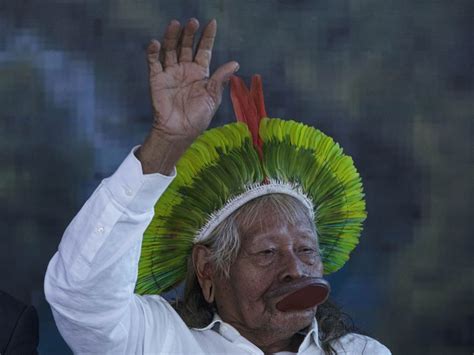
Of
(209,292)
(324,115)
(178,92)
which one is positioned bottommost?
(209,292)

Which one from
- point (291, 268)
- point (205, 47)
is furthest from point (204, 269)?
point (205, 47)

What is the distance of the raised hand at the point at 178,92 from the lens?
288 centimetres

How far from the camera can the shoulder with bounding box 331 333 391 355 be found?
344cm

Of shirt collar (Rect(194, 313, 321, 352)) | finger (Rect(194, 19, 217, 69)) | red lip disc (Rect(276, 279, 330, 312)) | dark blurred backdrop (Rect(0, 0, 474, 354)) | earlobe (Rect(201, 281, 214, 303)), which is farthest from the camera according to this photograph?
dark blurred backdrop (Rect(0, 0, 474, 354))

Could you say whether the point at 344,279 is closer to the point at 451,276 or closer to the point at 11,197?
the point at 451,276

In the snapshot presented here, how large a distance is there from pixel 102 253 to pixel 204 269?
Result: 70 centimetres

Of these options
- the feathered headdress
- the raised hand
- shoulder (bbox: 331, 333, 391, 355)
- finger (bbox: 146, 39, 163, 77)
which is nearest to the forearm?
the raised hand

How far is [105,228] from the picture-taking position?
2.82 meters

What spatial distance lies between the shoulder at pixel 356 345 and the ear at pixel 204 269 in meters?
0.41

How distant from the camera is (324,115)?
159 inches

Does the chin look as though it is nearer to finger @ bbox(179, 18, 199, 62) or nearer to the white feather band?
the white feather band

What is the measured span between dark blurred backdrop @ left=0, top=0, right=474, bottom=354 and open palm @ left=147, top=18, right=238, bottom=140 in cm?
94

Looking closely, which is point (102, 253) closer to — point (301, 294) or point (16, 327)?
point (16, 327)

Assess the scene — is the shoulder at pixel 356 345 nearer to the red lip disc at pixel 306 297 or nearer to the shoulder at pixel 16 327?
the red lip disc at pixel 306 297
